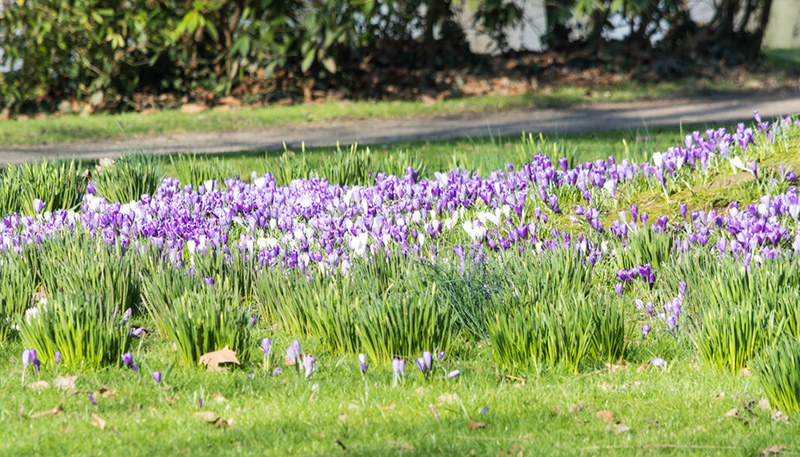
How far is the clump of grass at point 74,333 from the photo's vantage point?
3174 millimetres

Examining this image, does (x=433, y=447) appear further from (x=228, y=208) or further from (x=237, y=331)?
(x=228, y=208)

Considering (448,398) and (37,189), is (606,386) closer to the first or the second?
(448,398)

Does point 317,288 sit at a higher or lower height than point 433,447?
higher

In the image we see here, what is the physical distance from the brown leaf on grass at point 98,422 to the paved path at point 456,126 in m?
6.68

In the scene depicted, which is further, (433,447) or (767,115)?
(767,115)

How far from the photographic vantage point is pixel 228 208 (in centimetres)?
510

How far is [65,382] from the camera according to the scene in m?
3.10

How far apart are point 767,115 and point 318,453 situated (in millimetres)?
10068

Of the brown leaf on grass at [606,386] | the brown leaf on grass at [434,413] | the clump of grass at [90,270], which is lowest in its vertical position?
the brown leaf on grass at [606,386]

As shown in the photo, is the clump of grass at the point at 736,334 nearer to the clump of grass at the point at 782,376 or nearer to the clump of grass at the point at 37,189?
the clump of grass at the point at 782,376

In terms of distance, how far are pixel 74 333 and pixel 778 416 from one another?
8.26 feet

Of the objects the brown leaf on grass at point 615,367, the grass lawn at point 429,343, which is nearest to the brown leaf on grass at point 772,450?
the grass lawn at point 429,343

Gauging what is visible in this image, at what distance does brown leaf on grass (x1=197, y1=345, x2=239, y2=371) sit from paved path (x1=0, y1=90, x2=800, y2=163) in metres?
6.31

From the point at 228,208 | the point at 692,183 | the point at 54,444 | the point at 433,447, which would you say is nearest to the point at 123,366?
the point at 54,444
